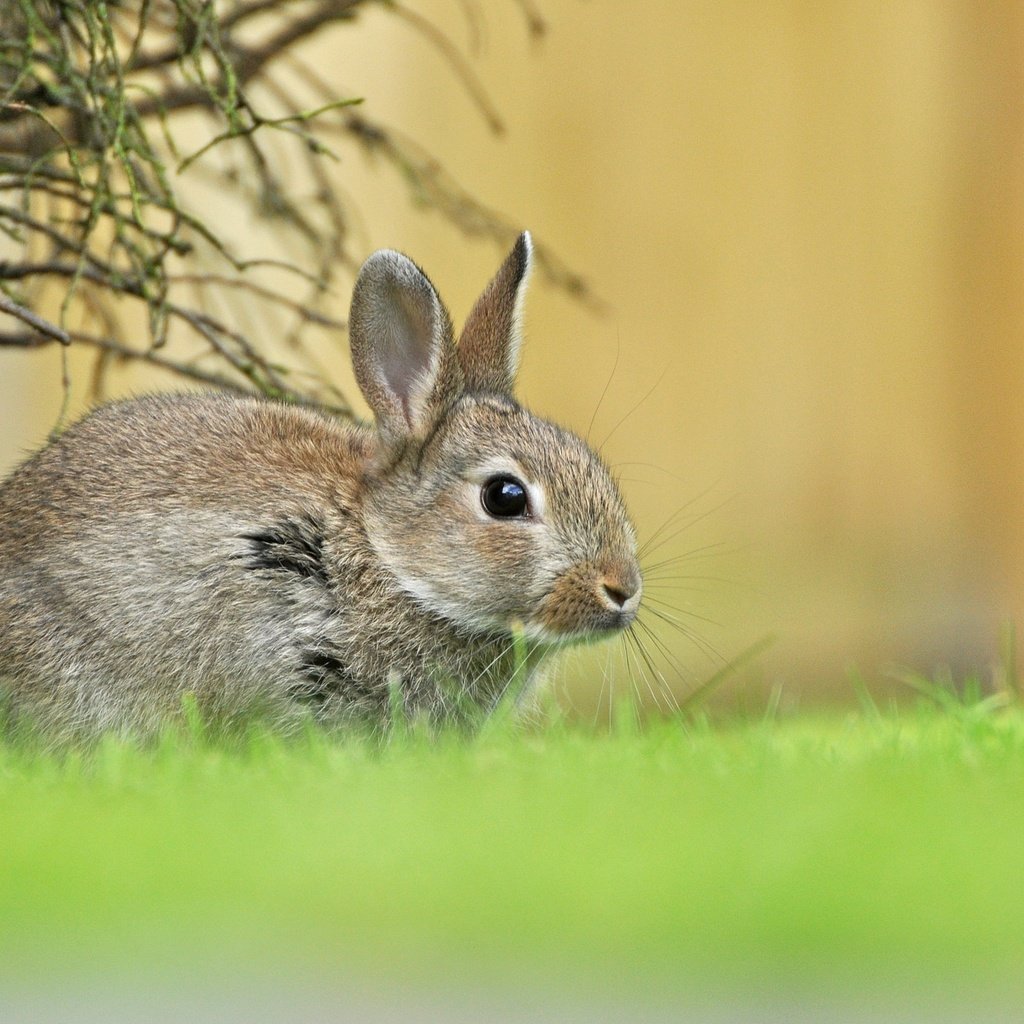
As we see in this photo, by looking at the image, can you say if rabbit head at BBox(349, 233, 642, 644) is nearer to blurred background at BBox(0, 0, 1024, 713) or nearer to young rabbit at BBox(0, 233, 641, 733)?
young rabbit at BBox(0, 233, 641, 733)

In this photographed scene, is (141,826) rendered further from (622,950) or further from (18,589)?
(18,589)

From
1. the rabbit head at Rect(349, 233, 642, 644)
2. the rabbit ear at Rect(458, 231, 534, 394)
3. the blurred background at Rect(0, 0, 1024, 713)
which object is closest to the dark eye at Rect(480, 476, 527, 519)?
the rabbit head at Rect(349, 233, 642, 644)

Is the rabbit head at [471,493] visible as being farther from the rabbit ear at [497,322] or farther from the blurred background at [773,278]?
the blurred background at [773,278]

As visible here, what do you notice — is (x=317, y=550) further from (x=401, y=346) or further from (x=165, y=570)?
(x=401, y=346)

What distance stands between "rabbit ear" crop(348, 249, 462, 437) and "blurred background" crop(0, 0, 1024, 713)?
4072 mm

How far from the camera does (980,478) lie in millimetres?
8555

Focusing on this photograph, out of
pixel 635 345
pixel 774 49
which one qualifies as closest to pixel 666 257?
pixel 635 345

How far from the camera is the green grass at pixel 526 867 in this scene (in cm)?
164

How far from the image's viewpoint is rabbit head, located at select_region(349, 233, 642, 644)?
153 inches

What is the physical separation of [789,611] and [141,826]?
7.02 m

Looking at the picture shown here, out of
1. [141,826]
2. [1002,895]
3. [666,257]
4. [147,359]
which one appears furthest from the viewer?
[666,257]

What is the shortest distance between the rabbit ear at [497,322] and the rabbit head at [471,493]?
0.06 ft

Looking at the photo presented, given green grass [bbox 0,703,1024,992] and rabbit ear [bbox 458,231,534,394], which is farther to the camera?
rabbit ear [bbox 458,231,534,394]

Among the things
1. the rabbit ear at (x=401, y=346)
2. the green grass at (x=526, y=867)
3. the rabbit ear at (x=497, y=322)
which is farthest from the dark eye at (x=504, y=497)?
the green grass at (x=526, y=867)
